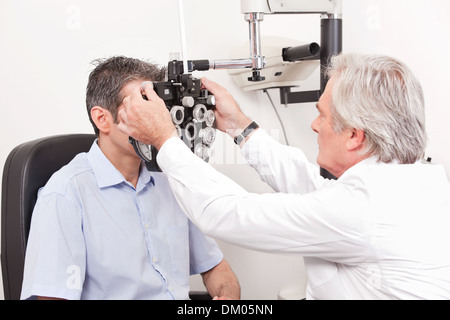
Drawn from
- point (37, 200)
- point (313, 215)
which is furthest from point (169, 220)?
point (313, 215)

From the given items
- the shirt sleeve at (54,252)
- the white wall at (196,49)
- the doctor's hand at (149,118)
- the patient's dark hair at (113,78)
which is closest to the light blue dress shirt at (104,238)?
the shirt sleeve at (54,252)

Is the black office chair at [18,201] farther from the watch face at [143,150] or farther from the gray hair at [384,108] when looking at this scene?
the gray hair at [384,108]

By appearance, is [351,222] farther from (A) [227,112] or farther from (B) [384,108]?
(A) [227,112]

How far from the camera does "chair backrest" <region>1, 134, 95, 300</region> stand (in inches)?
47.9

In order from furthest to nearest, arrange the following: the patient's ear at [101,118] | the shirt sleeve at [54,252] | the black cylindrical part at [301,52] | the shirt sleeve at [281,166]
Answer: the black cylindrical part at [301,52], the shirt sleeve at [281,166], the patient's ear at [101,118], the shirt sleeve at [54,252]

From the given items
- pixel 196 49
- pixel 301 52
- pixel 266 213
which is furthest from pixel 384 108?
pixel 196 49

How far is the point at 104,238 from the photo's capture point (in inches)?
48.4

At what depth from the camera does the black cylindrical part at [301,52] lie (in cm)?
165

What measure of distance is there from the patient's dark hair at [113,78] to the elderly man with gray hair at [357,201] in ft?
0.68

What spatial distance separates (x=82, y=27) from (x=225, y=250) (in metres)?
1.08

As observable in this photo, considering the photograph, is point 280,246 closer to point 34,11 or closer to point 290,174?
point 290,174

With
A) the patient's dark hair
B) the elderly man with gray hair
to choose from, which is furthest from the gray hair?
the patient's dark hair
